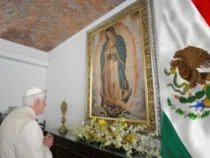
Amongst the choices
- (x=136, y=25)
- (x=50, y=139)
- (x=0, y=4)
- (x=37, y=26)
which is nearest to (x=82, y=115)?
(x=50, y=139)

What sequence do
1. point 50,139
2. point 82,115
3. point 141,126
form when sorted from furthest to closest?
point 82,115 → point 141,126 → point 50,139

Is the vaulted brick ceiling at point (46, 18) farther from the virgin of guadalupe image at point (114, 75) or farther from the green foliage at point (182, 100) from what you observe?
the green foliage at point (182, 100)

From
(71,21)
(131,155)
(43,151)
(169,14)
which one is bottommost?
(131,155)

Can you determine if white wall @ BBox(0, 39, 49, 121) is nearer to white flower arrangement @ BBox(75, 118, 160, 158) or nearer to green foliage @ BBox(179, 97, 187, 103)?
white flower arrangement @ BBox(75, 118, 160, 158)

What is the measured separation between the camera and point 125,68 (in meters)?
2.57

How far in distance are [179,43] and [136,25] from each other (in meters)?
1.56

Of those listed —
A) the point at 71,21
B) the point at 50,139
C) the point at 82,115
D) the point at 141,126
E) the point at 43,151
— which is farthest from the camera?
the point at 71,21

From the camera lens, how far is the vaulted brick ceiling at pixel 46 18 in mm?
3082

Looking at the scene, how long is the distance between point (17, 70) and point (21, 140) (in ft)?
10.2

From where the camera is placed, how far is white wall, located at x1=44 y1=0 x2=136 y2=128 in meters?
3.35

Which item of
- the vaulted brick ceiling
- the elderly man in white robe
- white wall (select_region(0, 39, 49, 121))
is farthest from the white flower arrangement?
white wall (select_region(0, 39, 49, 121))

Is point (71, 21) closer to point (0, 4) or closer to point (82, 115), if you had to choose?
point (0, 4)

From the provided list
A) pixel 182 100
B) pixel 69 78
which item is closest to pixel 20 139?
pixel 182 100

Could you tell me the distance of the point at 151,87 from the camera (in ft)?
7.22
